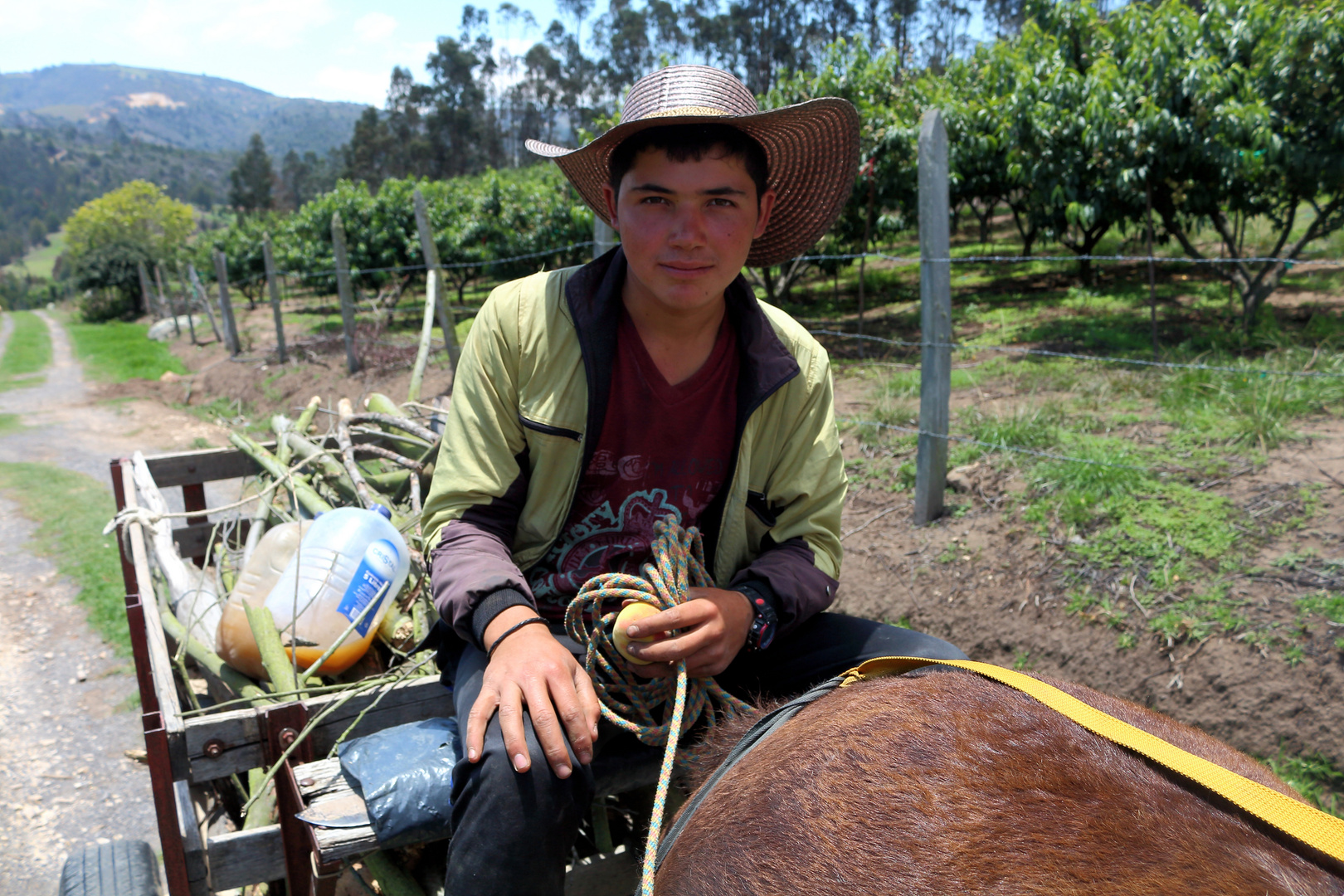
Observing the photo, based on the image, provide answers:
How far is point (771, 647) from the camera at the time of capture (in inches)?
68.8

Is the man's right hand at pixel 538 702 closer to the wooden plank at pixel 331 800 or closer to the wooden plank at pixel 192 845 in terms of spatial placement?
the wooden plank at pixel 331 800

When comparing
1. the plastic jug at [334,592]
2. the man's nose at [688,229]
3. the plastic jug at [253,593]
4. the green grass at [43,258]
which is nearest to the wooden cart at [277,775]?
the plastic jug at [253,593]

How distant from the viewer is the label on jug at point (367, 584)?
6.91 ft

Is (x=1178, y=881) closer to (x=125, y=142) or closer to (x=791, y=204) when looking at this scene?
(x=791, y=204)

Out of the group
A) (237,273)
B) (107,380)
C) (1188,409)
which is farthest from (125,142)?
(1188,409)

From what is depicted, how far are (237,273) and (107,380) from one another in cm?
1313

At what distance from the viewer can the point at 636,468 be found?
68.7 inches

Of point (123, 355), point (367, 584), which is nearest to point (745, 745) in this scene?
point (367, 584)

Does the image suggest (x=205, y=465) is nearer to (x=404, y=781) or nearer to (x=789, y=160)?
(x=404, y=781)

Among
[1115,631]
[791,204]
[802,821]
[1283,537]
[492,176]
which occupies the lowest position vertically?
[1115,631]

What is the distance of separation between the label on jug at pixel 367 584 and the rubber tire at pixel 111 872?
35.1 inches

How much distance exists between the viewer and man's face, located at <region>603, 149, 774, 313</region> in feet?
5.13

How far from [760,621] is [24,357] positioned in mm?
21802

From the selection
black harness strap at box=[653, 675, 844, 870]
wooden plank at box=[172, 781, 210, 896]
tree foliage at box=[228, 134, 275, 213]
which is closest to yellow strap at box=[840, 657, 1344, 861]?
black harness strap at box=[653, 675, 844, 870]
